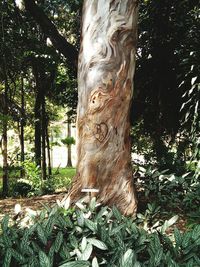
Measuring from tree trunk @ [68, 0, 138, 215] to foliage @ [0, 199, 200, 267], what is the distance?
3.09 feet

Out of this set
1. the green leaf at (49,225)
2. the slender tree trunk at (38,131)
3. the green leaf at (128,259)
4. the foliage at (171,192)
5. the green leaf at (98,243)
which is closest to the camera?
the green leaf at (128,259)

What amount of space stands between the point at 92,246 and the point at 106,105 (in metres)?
1.65

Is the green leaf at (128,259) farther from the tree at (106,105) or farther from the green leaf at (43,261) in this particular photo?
the tree at (106,105)

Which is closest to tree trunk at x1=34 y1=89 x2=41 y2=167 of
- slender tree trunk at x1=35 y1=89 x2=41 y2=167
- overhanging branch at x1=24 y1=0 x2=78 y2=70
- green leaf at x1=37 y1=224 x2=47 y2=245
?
slender tree trunk at x1=35 y1=89 x2=41 y2=167

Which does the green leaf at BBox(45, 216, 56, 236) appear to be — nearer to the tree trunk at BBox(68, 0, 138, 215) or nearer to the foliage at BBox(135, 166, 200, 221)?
the tree trunk at BBox(68, 0, 138, 215)

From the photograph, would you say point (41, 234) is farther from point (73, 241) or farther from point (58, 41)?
point (58, 41)

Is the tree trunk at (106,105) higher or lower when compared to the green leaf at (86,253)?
higher

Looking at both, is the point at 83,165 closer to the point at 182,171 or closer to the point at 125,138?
the point at 125,138

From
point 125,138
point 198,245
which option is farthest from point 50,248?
point 125,138

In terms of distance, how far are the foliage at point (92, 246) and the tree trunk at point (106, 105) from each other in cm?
94

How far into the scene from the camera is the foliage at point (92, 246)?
7.03 feet

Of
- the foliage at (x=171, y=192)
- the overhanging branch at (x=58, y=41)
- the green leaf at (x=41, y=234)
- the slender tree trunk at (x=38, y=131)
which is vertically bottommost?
the foliage at (x=171, y=192)

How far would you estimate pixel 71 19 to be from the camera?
10961 mm

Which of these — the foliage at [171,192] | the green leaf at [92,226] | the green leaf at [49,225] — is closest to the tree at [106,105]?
the foliage at [171,192]
